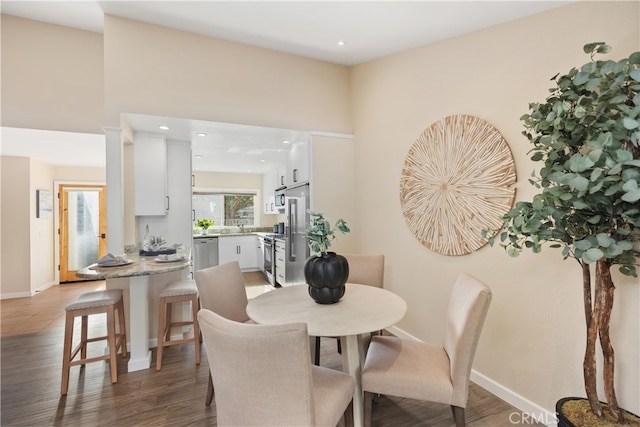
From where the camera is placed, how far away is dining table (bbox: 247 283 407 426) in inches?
60.5

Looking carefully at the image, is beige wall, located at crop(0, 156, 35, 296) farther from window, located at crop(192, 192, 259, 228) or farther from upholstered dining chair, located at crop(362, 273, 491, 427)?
upholstered dining chair, located at crop(362, 273, 491, 427)

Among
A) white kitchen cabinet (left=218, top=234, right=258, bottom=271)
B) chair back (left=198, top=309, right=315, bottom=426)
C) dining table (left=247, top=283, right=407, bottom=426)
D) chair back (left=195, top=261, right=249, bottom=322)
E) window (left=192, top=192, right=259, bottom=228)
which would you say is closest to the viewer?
chair back (left=198, top=309, right=315, bottom=426)

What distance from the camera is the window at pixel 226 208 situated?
279 inches

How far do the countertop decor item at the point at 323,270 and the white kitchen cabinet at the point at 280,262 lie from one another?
9.21ft

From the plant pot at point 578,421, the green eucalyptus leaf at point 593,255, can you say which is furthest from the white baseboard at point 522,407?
the green eucalyptus leaf at point 593,255

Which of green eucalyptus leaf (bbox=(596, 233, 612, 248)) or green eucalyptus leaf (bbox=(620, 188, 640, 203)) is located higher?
green eucalyptus leaf (bbox=(620, 188, 640, 203))

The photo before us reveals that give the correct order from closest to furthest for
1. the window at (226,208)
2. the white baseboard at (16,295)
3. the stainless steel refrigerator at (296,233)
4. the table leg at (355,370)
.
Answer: the table leg at (355,370) → the stainless steel refrigerator at (296,233) → the white baseboard at (16,295) → the window at (226,208)

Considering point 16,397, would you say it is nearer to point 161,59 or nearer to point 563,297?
point 161,59

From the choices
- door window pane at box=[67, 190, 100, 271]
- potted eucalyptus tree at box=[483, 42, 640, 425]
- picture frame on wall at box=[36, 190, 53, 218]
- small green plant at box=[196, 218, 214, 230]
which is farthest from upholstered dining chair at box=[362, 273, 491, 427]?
door window pane at box=[67, 190, 100, 271]

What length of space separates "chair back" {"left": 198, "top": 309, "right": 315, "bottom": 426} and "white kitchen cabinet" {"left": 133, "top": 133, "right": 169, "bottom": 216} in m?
2.47

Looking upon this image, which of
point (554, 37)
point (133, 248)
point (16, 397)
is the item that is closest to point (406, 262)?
point (554, 37)

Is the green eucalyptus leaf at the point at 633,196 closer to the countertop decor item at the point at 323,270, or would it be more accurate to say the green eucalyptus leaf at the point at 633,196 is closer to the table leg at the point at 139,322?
the countertop decor item at the point at 323,270

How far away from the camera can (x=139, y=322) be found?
102 inches

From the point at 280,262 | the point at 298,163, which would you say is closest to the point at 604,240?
the point at 298,163
